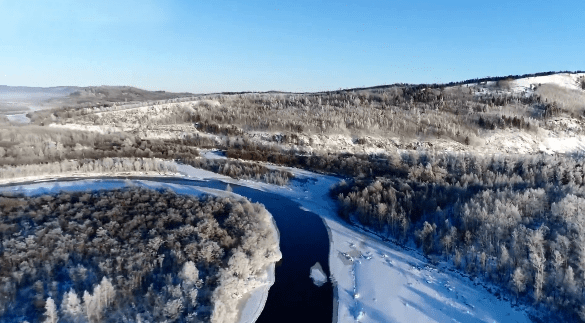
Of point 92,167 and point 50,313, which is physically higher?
point 92,167

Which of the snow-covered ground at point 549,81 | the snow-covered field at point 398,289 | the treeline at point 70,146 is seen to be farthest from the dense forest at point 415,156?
the snow-covered field at point 398,289

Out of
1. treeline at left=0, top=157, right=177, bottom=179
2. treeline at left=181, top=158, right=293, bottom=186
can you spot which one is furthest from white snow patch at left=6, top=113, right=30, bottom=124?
treeline at left=181, top=158, right=293, bottom=186

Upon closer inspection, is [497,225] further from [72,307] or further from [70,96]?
[70,96]

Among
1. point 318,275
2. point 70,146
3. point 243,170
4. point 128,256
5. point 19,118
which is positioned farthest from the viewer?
point 19,118

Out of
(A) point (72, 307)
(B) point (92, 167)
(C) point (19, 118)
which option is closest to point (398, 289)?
(A) point (72, 307)

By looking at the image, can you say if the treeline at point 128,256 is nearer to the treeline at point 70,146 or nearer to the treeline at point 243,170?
the treeline at point 243,170

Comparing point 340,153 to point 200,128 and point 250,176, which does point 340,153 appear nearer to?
point 250,176
